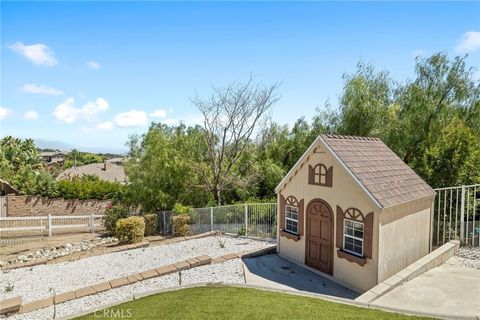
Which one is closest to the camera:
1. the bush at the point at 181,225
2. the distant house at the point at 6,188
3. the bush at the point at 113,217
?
the bush at the point at 181,225

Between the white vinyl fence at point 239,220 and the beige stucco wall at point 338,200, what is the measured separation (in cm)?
274

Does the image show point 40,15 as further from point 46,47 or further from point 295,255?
point 295,255

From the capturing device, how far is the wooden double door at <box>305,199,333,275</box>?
9.73 m

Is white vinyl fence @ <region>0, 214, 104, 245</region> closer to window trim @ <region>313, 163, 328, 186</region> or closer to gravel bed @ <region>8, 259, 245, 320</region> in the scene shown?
gravel bed @ <region>8, 259, 245, 320</region>

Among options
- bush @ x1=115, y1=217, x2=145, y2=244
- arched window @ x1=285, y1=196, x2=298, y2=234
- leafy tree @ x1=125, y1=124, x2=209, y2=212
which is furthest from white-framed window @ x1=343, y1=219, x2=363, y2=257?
leafy tree @ x1=125, y1=124, x2=209, y2=212

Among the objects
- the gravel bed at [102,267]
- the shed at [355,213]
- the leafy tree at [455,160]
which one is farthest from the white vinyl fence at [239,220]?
the leafy tree at [455,160]

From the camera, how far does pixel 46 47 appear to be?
11.2m

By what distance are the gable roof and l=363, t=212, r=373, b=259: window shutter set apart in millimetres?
607

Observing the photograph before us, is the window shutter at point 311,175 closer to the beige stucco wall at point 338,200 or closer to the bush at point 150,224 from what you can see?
the beige stucco wall at point 338,200

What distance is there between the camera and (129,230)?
1408 cm

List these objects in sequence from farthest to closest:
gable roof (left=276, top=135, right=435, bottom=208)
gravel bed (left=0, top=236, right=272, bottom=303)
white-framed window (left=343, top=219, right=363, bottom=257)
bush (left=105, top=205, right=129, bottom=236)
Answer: bush (left=105, top=205, right=129, bottom=236), gravel bed (left=0, top=236, right=272, bottom=303), white-framed window (left=343, top=219, right=363, bottom=257), gable roof (left=276, top=135, right=435, bottom=208)

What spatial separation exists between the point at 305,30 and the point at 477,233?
33.5ft

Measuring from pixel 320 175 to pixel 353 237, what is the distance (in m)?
2.15

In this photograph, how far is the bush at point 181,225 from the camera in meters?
15.9
